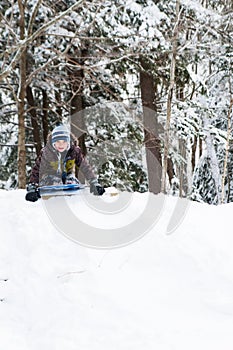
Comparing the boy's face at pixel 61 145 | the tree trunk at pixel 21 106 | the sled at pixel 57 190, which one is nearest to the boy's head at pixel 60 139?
the boy's face at pixel 61 145

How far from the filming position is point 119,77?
990 cm

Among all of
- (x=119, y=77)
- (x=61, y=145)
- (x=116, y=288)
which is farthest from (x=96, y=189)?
(x=119, y=77)

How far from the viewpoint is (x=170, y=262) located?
3.64 meters

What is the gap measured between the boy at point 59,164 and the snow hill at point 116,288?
77 cm

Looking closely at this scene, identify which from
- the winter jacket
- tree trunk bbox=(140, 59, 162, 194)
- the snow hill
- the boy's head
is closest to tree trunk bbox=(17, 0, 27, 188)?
the winter jacket

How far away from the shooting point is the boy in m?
5.09

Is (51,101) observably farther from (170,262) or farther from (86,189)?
(170,262)

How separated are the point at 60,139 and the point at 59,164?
0.39 metres

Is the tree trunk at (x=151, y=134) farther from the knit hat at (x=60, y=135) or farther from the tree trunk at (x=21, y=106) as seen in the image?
the knit hat at (x=60, y=135)

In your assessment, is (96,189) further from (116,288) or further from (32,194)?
(116,288)

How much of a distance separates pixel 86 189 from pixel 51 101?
5.26 metres

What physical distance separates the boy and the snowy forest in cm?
269

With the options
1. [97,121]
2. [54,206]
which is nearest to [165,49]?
[97,121]

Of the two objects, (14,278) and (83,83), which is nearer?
(14,278)
